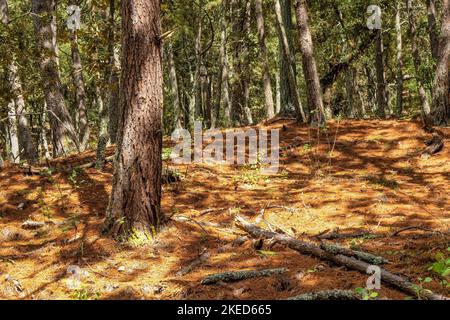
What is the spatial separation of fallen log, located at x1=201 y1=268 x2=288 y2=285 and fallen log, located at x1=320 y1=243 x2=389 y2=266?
635 millimetres

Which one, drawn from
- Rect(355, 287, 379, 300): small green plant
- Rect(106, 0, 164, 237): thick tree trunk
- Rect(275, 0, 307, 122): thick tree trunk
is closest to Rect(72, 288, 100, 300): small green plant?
Rect(106, 0, 164, 237): thick tree trunk

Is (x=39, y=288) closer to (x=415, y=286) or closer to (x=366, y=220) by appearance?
(x=415, y=286)

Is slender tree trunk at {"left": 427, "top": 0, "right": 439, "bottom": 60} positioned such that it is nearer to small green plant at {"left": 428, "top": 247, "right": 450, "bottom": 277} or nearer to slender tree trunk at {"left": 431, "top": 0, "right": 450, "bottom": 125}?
slender tree trunk at {"left": 431, "top": 0, "right": 450, "bottom": 125}

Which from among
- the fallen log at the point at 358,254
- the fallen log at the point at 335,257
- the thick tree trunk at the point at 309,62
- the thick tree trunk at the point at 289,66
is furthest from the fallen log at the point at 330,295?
the thick tree trunk at the point at 289,66

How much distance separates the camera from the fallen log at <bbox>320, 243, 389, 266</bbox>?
14.9ft

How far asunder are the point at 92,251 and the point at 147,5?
3.26 meters

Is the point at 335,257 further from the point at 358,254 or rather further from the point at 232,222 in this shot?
the point at 232,222

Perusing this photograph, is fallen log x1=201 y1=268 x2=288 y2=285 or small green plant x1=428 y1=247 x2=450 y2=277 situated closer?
small green plant x1=428 y1=247 x2=450 y2=277

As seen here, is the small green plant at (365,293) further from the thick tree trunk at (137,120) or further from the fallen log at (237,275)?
the thick tree trunk at (137,120)

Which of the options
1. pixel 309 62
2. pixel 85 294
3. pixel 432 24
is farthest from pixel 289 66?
pixel 85 294

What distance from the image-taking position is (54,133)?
11.9m

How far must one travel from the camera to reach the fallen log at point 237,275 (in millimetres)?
4527

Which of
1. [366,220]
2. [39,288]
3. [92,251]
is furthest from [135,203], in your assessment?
[366,220]

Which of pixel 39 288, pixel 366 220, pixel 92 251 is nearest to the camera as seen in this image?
pixel 39 288
